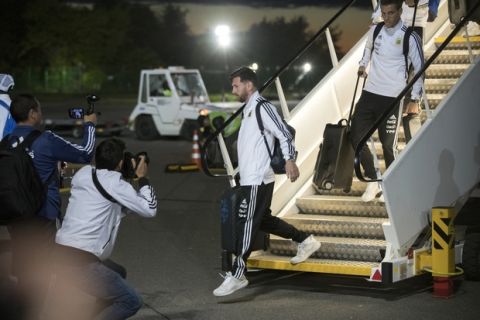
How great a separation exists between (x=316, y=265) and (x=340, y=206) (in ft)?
3.65

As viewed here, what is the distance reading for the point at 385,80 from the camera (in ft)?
28.5

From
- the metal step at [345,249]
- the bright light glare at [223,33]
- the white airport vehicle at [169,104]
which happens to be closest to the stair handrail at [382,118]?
the metal step at [345,249]

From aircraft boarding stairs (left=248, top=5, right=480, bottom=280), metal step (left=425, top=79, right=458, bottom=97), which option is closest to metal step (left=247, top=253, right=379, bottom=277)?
aircraft boarding stairs (left=248, top=5, right=480, bottom=280)

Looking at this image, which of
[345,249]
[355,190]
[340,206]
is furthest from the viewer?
[355,190]

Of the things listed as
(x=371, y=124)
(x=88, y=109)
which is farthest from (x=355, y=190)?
(x=88, y=109)

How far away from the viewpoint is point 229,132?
1617 centimetres

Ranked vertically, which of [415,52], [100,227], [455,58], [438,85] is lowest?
[100,227]

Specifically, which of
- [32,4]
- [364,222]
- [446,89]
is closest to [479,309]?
[364,222]

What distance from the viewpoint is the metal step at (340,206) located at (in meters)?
8.90

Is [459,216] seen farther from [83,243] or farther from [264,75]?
[264,75]

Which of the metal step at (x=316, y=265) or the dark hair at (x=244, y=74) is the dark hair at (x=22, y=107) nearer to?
the dark hair at (x=244, y=74)

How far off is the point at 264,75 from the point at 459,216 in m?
49.0

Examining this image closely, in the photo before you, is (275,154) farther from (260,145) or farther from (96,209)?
(96,209)

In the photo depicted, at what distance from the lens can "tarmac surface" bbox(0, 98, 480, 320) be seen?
24.6 feet
